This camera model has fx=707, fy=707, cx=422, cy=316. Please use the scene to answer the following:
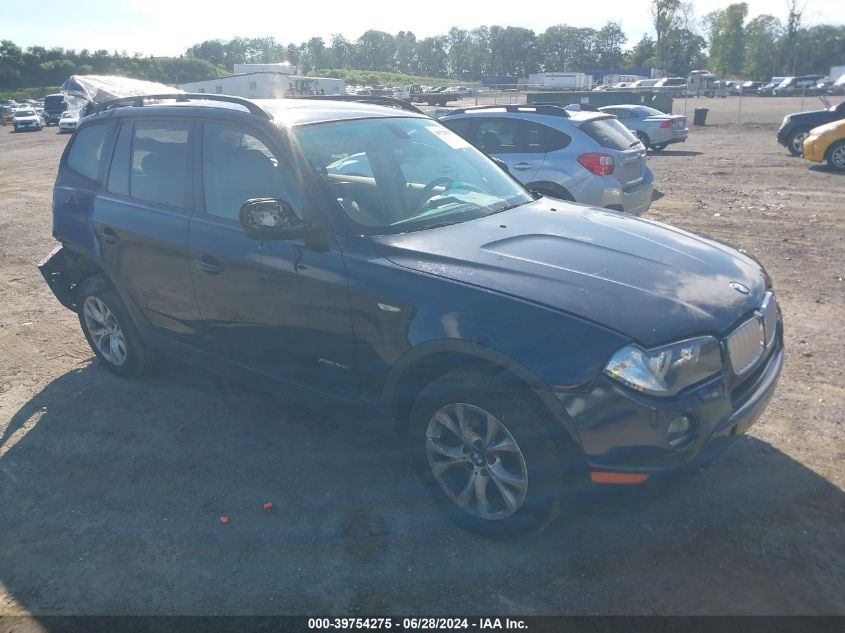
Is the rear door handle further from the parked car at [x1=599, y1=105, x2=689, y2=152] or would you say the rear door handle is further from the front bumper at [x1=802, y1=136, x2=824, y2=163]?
the parked car at [x1=599, y1=105, x2=689, y2=152]

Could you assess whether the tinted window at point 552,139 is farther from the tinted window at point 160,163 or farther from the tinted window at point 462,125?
the tinted window at point 160,163

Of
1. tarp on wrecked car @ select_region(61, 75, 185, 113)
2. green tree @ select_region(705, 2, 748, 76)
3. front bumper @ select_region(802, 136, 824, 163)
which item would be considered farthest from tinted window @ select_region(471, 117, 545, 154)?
green tree @ select_region(705, 2, 748, 76)

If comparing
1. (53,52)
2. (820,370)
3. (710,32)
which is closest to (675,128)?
(820,370)

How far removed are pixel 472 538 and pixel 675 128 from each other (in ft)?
69.2

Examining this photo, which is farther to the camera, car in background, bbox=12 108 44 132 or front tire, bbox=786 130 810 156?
car in background, bbox=12 108 44 132

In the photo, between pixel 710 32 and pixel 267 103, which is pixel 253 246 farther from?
pixel 710 32

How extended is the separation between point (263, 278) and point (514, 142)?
5868 millimetres

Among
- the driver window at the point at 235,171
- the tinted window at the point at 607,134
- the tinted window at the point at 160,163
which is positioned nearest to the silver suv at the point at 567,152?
the tinted window at the point at 607,134

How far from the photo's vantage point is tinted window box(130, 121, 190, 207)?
4449mm

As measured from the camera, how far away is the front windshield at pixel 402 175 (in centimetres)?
382

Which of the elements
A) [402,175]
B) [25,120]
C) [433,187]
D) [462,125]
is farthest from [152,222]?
[25,120]

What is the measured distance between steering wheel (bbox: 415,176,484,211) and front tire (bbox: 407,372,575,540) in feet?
4.07

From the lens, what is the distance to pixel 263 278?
153 inches

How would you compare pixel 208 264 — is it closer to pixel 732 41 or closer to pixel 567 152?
Result: pixel 567 152
